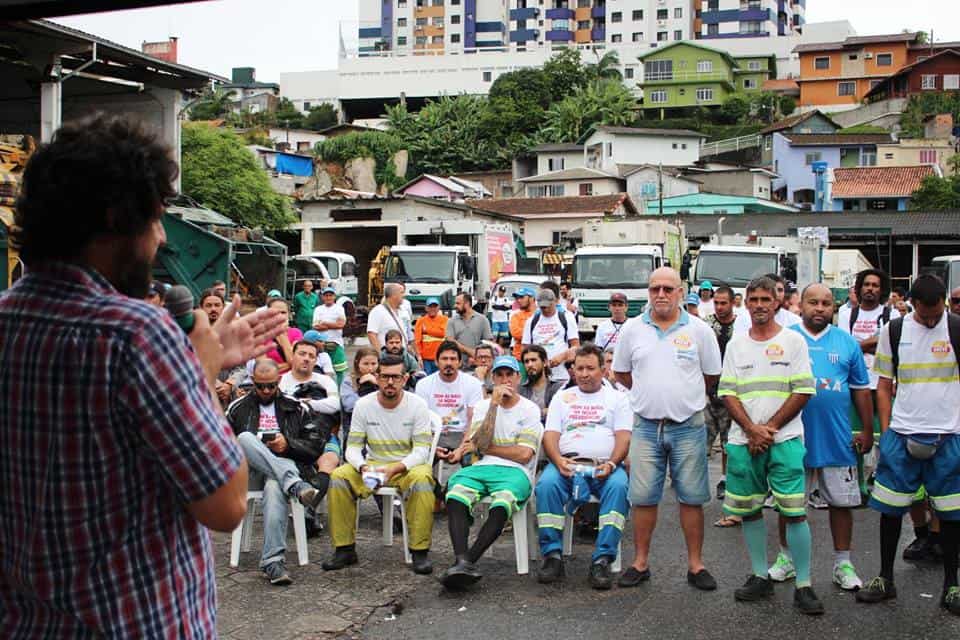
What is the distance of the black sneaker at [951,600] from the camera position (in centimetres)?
566

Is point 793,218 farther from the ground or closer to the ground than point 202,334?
farther from the ground

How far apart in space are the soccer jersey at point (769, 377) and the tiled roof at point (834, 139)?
63044 millimetres

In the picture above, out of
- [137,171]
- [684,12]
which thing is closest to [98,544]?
[137,171]

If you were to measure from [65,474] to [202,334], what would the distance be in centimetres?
45

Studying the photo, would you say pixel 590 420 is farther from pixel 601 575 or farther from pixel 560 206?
pixel 560 206

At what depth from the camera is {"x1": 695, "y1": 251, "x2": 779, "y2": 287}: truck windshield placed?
71.9ft

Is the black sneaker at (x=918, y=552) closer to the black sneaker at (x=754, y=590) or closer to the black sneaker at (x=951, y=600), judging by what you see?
the black sneaker at (x=951, y=600)

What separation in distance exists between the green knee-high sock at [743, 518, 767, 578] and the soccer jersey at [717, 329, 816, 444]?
0.52 meters

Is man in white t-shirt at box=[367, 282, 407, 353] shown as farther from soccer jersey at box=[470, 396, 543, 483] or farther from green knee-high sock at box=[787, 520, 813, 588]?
green knee-high sock at box=[787, 520, 813, 588]

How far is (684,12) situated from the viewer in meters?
103

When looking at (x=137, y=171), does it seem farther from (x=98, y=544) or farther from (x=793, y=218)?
(x=793, y=218)

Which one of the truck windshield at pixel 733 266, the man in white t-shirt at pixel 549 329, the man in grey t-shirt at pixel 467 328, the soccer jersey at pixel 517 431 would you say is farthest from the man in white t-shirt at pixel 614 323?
the truck windshield at pixel 733 266

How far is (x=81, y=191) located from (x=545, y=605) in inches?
184

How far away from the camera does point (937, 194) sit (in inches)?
2010
